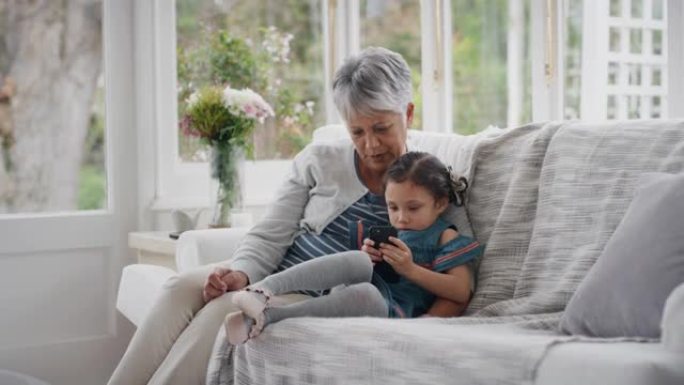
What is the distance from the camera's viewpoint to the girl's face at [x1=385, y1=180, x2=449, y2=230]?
7.86 feet

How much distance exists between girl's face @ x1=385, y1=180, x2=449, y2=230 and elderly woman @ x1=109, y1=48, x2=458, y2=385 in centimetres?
14

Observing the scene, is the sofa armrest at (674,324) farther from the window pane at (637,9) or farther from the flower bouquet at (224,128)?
the flower bouquet at (224,128)

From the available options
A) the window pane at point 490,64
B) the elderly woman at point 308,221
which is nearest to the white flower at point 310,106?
the window pane at point 490,64

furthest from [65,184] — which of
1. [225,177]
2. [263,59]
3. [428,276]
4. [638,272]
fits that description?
[638,272]

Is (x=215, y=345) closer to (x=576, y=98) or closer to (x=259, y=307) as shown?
(x=259, y=307)

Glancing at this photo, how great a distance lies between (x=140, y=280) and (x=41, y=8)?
4.16 ft

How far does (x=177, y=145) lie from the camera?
402 cm

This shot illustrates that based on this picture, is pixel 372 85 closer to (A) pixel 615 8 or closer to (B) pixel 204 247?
(B) pixel 204 247

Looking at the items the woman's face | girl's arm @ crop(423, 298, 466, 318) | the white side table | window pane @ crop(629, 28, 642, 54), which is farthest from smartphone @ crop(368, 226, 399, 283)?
window pane @ crop(629, 28, 642, 54)

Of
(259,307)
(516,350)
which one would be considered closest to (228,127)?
(259,307)

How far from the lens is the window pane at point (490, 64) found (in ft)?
12.1

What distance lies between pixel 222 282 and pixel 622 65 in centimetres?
174

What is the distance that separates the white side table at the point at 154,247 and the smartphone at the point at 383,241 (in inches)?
47.9

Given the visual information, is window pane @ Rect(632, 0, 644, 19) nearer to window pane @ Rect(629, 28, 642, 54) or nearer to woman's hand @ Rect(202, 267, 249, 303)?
window pane @ Rect(629, 28, 642, 54)
